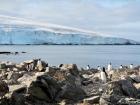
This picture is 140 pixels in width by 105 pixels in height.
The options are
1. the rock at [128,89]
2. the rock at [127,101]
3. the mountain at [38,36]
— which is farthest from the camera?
the mountain at [38,36]

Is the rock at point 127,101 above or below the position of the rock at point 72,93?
below

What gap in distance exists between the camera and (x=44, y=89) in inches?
420

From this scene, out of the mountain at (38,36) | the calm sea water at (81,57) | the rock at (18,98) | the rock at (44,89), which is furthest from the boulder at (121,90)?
the mountain at (38,36)

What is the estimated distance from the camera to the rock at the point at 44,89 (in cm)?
1048

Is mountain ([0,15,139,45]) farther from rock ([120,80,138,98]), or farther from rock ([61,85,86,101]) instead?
rock ([61,85,86,101])

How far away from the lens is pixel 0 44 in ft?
401

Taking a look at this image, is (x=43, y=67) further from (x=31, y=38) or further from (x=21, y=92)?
(x=31, y=38)

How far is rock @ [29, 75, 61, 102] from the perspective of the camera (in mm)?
10477

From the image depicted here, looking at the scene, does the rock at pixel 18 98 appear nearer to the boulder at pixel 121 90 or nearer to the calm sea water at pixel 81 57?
the boulder at pixel 121 90

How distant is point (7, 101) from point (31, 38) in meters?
102

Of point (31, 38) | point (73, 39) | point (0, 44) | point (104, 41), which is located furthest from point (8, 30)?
point (104, 41)

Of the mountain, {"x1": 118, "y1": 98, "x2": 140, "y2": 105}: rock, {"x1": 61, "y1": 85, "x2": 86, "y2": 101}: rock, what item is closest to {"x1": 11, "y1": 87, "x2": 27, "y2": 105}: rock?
{"x1": 61, "y1": 85, "x2": 86, "y2": 101}: rock

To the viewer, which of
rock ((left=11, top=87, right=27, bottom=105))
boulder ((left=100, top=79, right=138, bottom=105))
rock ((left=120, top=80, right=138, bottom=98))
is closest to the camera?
rock ((left=11, top=87, right=27, bottom=105))

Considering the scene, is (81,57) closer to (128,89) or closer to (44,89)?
(128,89)
